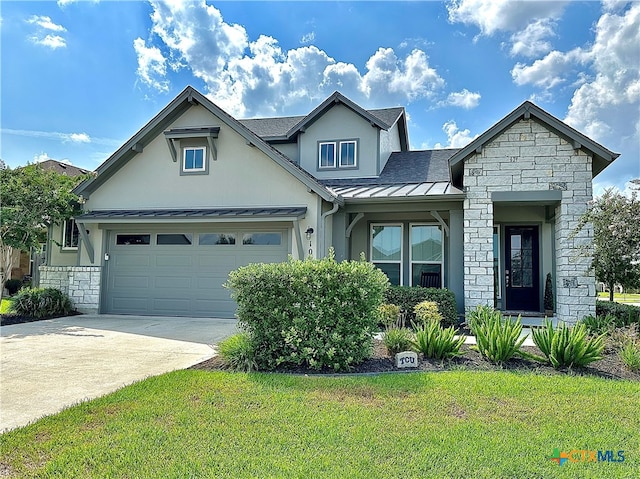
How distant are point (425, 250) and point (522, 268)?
3008 mm

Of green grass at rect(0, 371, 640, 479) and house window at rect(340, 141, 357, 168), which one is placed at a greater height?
house window at rect(340, 141, 357, 168)

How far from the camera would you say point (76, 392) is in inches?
204

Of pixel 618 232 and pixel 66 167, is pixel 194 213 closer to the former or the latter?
pixel 618 232

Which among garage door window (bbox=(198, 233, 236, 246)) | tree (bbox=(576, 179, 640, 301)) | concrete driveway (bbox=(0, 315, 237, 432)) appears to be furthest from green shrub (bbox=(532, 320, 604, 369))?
garage door window (bbox=(198, 233, 236, 246))

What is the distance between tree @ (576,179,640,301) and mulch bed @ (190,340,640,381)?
2497mm

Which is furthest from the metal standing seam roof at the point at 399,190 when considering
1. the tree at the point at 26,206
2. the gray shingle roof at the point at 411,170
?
the tree at the point at 26,206

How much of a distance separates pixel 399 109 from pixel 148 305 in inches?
439

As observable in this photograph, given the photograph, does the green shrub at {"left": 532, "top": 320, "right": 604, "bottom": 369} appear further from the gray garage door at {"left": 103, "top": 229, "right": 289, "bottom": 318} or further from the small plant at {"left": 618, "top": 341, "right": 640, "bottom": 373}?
the gray garage door at {"left": 103, "top": 229, "right": 289, "bottom": 318}

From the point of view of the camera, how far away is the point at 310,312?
6273 millimetres

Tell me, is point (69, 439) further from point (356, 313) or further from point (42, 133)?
point (42, 133)

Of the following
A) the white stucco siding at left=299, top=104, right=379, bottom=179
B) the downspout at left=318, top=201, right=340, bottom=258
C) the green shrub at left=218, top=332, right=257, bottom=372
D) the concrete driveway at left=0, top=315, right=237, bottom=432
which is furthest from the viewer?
the white stucco siding at left=299, top=104, right=379, bottom=179

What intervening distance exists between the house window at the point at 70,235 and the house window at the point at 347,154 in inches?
372

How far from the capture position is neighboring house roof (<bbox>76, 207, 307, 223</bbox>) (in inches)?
451

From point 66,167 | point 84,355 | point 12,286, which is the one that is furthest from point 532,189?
point 66,167
